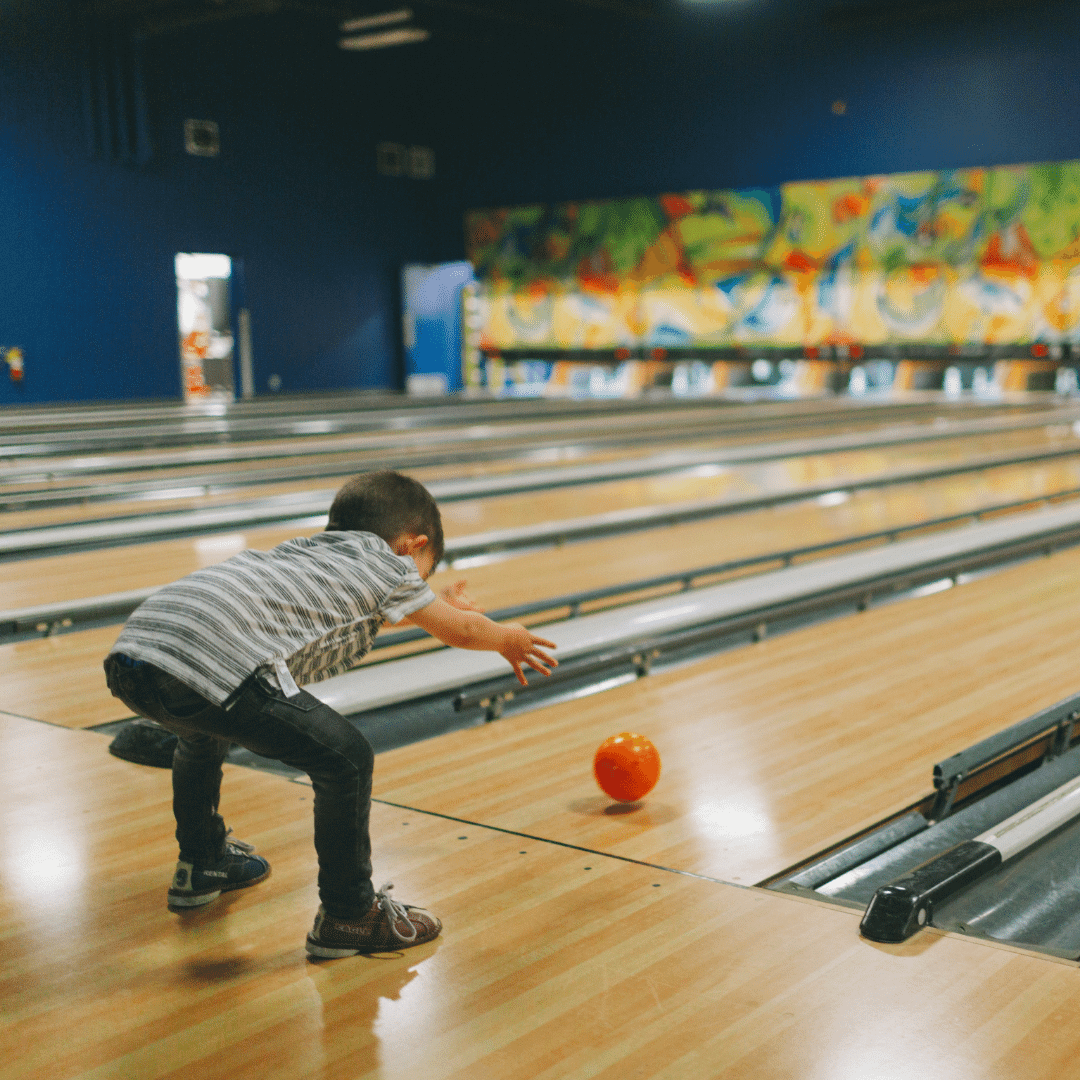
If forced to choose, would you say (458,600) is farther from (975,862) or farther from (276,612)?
(975,862)

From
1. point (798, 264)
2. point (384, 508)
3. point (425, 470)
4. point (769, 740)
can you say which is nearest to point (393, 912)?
point (384, 508)

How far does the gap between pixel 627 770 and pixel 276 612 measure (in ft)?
2.85

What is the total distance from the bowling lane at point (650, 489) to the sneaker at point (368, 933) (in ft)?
12.3

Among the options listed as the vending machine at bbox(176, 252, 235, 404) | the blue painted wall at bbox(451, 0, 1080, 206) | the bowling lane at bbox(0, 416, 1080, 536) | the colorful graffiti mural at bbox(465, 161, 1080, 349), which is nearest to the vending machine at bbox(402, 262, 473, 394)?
the colorful graffiti mural at bbox(465, 161, 1080, 349)

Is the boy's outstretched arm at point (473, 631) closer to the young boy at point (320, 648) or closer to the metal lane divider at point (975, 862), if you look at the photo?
the young boy at point (320, 648)

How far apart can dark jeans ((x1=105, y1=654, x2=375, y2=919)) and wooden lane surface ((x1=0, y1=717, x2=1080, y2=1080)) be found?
13cm

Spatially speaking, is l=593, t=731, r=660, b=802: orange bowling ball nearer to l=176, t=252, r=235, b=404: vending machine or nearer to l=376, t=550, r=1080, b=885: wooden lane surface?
l=376, t=550, r=1080, b=885: wooden lane surface

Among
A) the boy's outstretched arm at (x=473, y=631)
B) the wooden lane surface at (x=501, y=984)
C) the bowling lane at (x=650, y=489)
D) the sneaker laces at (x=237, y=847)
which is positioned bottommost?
the wooden lane surface at (x=501, y=984)

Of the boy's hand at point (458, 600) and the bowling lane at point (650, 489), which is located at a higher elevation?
the boy's hand at point (458, 600)

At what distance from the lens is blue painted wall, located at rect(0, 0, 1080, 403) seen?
473 inches

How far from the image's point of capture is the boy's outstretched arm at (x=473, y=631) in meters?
1.76

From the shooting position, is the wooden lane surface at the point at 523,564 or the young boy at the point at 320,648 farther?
the wooden lane surface at the point at 523,564

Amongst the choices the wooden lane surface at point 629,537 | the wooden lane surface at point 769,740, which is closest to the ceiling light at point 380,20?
the wooden lane surface at point 629,537

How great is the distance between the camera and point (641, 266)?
1445 centimetres
